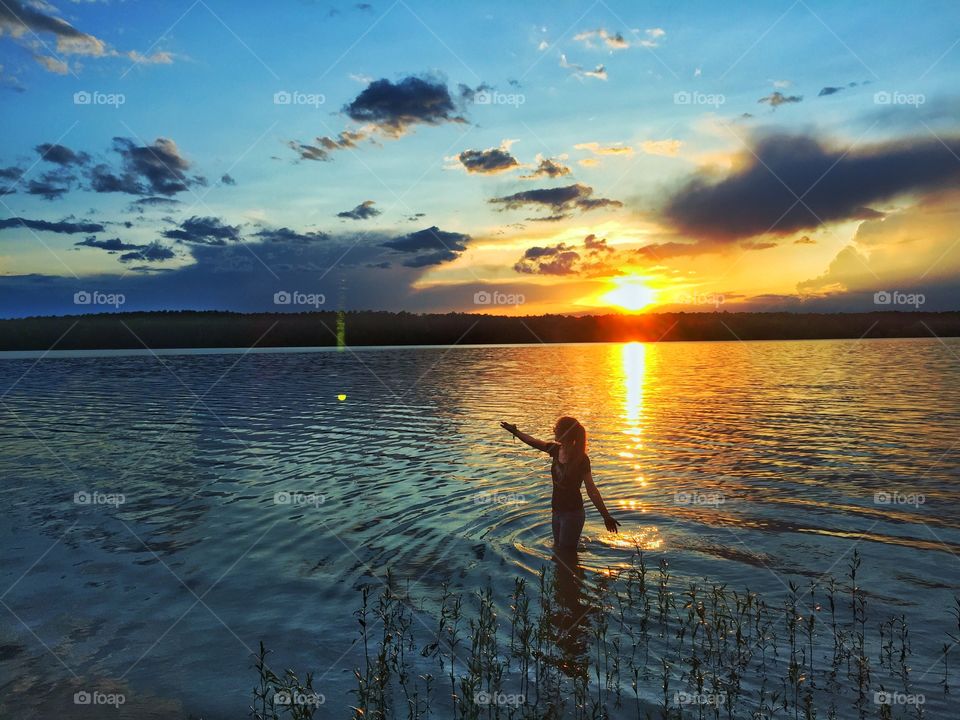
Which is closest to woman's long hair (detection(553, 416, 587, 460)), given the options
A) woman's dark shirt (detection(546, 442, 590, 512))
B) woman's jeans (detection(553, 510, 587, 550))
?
woman's dark shirt (detection(546, 442, 590, 512))

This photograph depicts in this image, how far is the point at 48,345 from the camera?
12088 centimetres

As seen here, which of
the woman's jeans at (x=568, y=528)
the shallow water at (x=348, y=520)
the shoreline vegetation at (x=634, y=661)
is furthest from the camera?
the woman's jeans at (x=568, y=528)

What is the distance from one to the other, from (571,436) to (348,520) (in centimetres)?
526

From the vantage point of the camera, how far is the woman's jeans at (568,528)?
10688mm

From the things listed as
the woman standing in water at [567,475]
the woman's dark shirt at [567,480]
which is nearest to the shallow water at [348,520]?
the woman standing in water at [567,475]

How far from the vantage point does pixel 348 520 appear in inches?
514

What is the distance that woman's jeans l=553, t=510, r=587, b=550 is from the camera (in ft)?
35.1

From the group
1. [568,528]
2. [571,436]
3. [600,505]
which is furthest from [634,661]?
[571,436]

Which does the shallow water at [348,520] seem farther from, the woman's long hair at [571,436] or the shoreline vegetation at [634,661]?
the woman's long hair at [571,436]

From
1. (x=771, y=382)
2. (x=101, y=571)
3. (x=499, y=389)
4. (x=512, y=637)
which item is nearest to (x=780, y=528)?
(x=512, y=637)

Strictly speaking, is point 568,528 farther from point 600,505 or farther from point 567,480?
point 600,505

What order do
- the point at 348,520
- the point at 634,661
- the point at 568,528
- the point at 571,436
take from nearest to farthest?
the point at 634,661, the point at 571,436, the point at 568,528, the point at 348,520

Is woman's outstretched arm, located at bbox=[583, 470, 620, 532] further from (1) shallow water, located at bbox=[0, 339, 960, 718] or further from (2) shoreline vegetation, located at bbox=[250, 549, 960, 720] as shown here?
(1) shallow water, located at bbox=[0, 339, 960, 718]

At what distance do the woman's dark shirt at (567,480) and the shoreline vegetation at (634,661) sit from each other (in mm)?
1632
